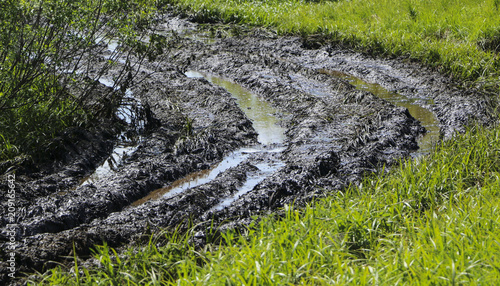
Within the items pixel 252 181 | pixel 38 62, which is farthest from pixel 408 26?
pixel 38 62

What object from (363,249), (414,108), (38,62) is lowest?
(414,108)

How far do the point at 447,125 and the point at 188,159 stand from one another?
12.6 ft

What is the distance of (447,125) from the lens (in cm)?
735

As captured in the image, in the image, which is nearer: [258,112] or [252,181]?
[252,181]

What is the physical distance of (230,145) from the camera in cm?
656

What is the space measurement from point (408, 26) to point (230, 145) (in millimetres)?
6577

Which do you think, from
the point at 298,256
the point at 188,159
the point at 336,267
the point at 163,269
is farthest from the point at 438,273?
the point at 188,159

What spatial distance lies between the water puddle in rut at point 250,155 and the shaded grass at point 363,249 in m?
1.30

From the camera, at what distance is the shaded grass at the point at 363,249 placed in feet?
9.46

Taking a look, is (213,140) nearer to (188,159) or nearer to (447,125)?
(188,159)

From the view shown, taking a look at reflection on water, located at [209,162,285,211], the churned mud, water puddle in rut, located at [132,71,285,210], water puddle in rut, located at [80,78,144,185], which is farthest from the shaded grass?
water puddle in rut, located at [80,78,144,185]

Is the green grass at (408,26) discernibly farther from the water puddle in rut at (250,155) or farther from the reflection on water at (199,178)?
the reflection on water at (199,178)

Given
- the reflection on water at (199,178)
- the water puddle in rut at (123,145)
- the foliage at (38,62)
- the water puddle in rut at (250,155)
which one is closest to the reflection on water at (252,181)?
the water puddle in rut at (250,155)

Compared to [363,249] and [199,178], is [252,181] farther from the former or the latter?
[363,249]
